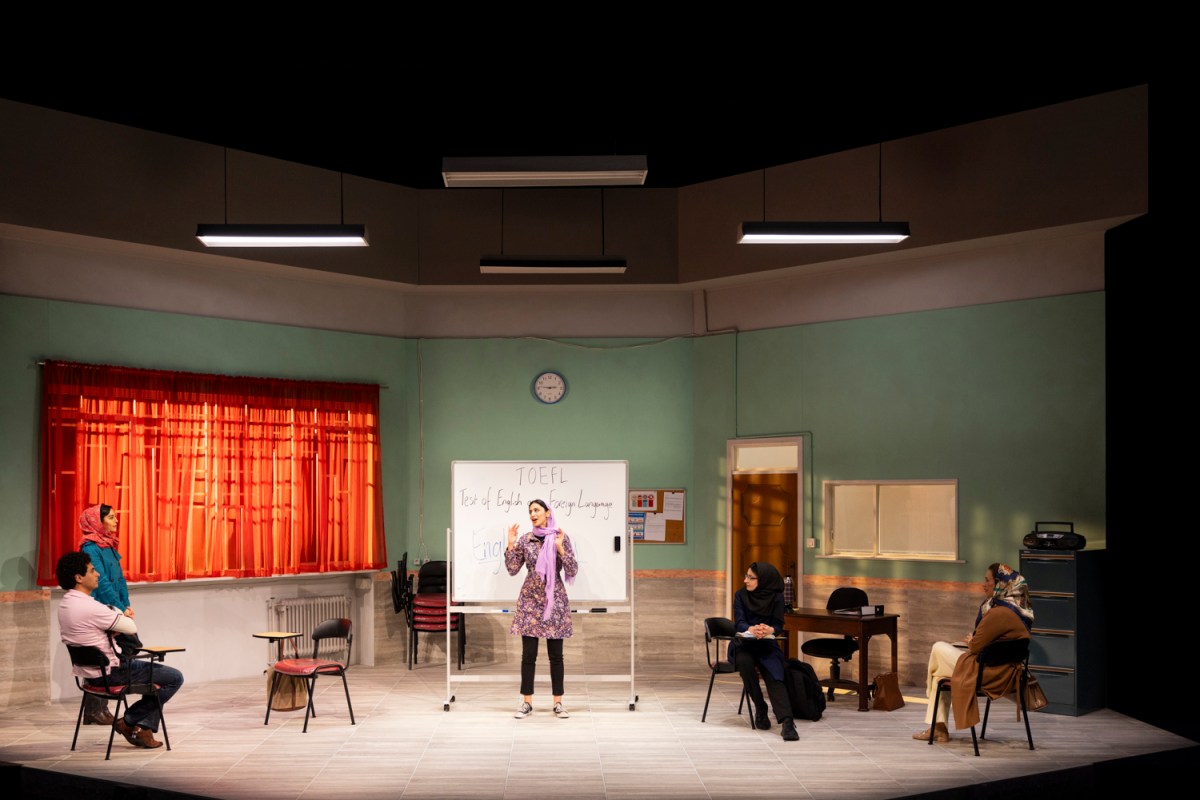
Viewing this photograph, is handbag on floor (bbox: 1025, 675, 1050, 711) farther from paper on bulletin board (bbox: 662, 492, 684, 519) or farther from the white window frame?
paper on bulletin board (bbox: 662, 492, 684, 519)

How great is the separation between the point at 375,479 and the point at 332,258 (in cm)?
210

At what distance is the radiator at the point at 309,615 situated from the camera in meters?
9.66

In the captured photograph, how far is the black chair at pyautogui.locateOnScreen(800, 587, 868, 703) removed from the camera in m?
8.55

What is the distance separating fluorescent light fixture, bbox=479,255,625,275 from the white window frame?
2757mm

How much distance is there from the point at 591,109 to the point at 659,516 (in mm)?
4270

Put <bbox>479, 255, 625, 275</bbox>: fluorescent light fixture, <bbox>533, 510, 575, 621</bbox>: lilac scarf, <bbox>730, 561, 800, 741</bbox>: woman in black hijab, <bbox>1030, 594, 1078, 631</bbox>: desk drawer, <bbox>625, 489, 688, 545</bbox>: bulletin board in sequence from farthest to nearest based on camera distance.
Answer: <bbox>625, 489, 688, 545</bbox>: bulletin board < <bbox>479, 255, 625, 275</bbox>: fluorescent light fixture < <bbox>533, 510, 575, 621</bbox>: lilac scarf < <bbox>1030, 594, 1078, 631</bbox>: desk drawer < <bbox>730, 561, 800, 741</bbox>: woman in black hijab

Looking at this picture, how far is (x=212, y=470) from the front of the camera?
9258mm

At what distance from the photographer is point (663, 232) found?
1040 centimetres

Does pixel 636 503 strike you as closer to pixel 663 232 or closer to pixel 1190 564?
pixel 663 232

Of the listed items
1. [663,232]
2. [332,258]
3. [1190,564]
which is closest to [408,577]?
[332,258]

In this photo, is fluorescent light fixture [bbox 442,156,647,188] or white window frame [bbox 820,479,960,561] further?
white window frame [bbox 820,479,960,561]

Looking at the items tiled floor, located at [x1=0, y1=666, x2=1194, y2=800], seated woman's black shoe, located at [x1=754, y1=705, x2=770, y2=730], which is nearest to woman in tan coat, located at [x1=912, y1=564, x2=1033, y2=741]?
tiled floor, located at [x1=0, y1=666, x2=1194, y2=800]

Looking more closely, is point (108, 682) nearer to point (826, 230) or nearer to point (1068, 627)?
point (826, 230)

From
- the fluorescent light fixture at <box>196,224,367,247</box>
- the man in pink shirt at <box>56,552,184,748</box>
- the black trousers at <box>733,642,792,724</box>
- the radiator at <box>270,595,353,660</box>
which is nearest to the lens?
the man in pink shirt at <box>56,552,184,748</box>
